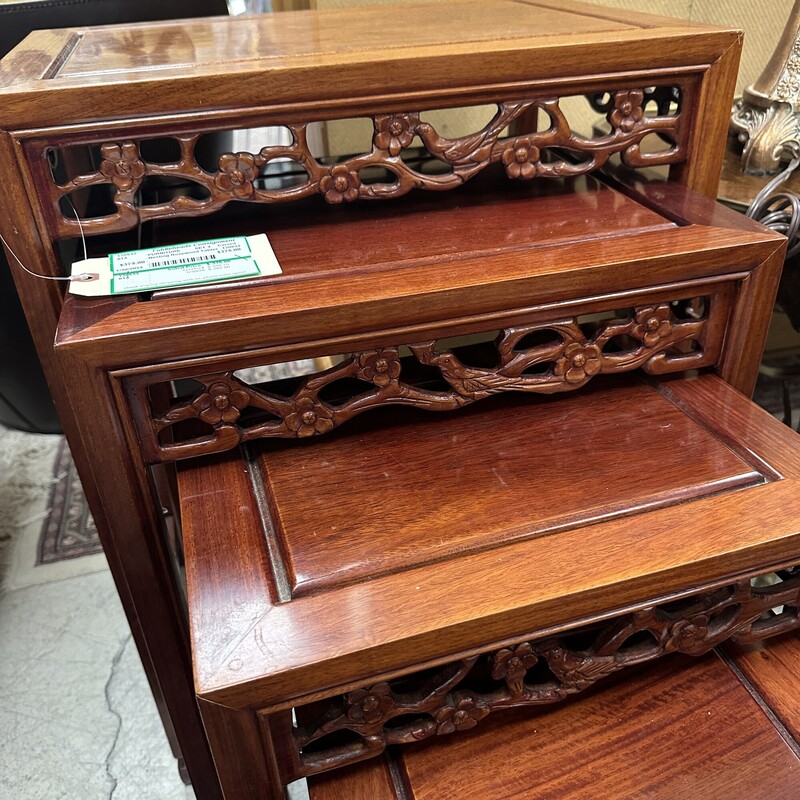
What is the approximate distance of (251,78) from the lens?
637 millimetres

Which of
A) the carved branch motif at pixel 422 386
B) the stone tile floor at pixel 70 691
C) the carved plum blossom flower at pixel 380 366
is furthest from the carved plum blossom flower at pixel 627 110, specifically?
the stone tile floor at pixel 70 691

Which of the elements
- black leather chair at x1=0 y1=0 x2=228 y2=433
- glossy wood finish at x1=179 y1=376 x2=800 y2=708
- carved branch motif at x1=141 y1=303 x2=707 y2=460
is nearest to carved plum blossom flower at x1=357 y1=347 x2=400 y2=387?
carved branch motif at x1=141 y1=303 x2=707 y2=460

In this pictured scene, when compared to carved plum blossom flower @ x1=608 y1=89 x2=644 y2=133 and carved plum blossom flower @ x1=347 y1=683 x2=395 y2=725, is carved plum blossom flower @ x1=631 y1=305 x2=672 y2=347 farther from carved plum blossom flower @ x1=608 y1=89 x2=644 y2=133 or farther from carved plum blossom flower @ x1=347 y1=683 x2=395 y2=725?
carved plum blossom flower @ x1=347 y1=683 x2=395 y2=725

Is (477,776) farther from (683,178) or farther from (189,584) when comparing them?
(683,178)

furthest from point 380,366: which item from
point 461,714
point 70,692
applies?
point 70,692

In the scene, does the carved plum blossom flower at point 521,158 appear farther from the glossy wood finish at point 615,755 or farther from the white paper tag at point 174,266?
the glossy wood finish at point 615,755

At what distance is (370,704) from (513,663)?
0.37 ft

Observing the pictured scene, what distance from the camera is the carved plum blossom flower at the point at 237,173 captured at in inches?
26.8

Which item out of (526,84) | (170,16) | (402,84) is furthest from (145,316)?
(170,16)

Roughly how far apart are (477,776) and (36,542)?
1.02m

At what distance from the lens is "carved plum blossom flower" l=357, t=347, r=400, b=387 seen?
2.14ft

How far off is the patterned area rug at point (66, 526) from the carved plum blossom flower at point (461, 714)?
91cm

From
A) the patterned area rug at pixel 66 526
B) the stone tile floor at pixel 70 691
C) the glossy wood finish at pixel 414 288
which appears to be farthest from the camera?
the patterned area rug at pixel 66 526

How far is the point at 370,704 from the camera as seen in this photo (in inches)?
21.9
